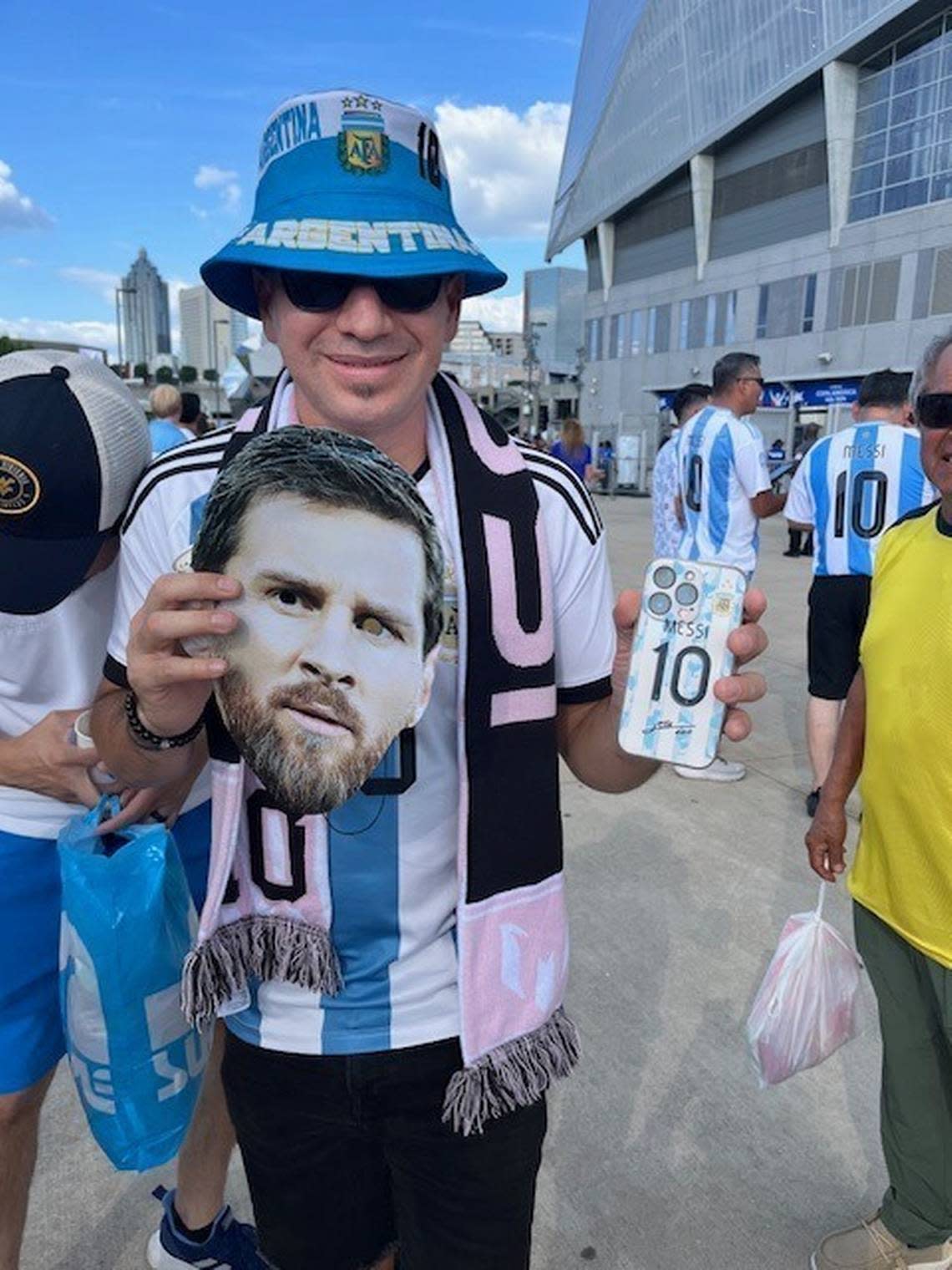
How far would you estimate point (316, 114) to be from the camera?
1100mm

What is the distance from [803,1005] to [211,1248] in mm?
1356

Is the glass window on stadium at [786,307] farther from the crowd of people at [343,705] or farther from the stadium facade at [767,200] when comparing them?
the crowd of people at [343,705]

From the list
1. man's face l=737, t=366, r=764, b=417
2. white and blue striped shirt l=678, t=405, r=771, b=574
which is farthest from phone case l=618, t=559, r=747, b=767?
man's face l=737, t=366, r=764, b=417

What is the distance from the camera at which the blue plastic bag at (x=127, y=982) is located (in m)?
1.28

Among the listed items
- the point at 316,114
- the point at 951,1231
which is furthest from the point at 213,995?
the point at 951,1231

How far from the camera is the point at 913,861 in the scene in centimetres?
178

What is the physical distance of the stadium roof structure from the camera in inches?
1291

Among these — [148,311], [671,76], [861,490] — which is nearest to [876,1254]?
[861,490]

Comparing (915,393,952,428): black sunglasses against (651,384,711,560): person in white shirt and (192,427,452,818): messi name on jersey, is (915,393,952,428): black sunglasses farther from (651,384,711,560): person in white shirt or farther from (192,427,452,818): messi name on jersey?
(651,384,711,560): person in white shirt

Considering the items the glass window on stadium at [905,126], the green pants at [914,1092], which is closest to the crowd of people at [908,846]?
the green pants at [914,1092]

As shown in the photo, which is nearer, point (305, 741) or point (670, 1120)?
point (305, 741)

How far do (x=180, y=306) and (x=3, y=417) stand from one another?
7066 cm

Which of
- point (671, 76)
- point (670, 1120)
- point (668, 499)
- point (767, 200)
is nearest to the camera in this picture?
point (670, 1120)

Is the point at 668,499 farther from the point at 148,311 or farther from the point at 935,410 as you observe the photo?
the point at 148,311
